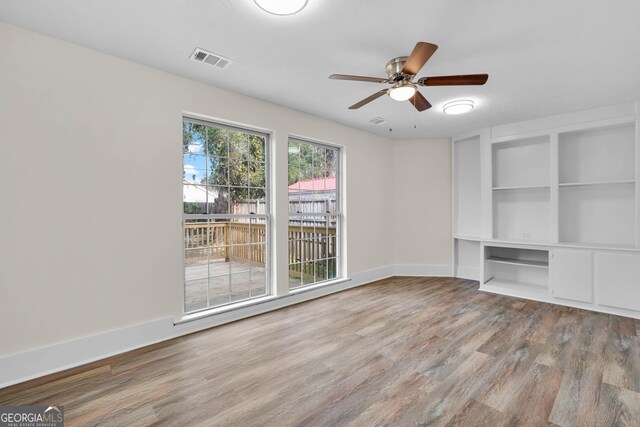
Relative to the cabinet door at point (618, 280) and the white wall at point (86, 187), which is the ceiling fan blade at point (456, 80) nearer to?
the white wall at point (86, 187)

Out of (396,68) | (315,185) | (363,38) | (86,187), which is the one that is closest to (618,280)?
(396,68)

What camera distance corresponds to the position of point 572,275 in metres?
3.93

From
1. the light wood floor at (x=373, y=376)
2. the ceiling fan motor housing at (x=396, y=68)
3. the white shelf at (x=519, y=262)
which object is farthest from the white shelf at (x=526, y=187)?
the ceiling fan motor housing at (x=396, y=68)

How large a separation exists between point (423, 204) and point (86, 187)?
5138mm

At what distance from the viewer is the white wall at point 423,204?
562cm

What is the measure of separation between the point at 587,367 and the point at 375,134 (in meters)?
4.19

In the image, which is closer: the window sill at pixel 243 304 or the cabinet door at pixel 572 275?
the window sill at pixel 243 304

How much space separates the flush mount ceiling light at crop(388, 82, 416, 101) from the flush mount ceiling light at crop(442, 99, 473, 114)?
4.75ft

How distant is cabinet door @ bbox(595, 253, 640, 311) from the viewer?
3541 millimetres

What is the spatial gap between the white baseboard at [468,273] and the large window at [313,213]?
2.42 m

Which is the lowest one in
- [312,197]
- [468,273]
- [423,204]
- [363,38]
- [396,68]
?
[468,273]

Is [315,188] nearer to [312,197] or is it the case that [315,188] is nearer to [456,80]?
[312,197]

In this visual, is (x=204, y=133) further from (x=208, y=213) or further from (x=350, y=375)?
(x=350, y=375)

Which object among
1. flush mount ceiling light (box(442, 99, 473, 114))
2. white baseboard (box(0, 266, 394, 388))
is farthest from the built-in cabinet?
white baseboard (box(0, 266, 394, 388))
